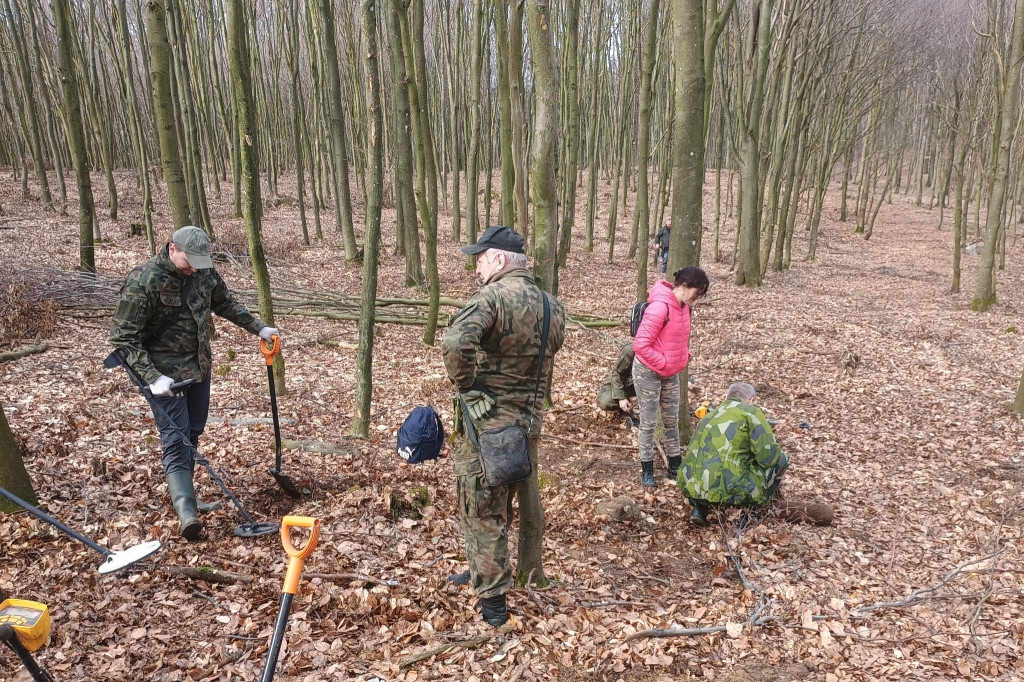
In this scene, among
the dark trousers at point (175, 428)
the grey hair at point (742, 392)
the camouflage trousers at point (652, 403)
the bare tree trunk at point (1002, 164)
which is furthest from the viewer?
the bare tree trunk at point (1002, 164)

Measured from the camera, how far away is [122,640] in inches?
118

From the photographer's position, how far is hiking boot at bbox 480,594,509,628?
3326 millimetres

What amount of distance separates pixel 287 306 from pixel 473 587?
309 inches

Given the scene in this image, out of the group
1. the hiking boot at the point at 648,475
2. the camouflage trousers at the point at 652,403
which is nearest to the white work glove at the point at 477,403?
the camouflage trousers at the point at 652,403

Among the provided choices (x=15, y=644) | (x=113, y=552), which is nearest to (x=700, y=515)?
(x=113, y=552)

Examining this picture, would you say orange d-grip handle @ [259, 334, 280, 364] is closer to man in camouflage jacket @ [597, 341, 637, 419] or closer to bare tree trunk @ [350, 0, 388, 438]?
bare tree trunk @ [350, 0, 388, 438]

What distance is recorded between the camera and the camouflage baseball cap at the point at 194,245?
3.66 meters

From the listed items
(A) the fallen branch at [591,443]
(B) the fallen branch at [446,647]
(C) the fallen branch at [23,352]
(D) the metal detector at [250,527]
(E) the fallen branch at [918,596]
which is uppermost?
(C) the fallen branch at [23,352]

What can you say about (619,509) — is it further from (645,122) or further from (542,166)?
(645,122)

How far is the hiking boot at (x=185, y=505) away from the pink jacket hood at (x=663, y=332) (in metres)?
3.49

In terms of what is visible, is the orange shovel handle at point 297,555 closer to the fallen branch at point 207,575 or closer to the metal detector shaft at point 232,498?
the fallen branch at point 207,575

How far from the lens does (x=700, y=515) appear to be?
4.74 meters

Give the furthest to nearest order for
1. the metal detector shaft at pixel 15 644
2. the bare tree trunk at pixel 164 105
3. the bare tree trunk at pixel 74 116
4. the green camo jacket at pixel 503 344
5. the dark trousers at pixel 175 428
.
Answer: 1. the bare tree trunk at pixel 74 116
2. the bare tree trunk at pixel 164 105
3. the dark trousers at pixel 175 428
4. the green camo jacket at pixel 503 344
5. the metal detector shaft at pixel 15 644

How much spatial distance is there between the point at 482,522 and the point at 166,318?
2.45m
